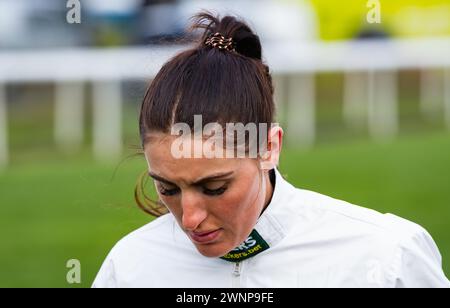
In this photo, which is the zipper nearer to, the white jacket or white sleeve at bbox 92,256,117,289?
the white jacket

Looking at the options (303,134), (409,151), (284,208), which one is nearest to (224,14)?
(284,208)

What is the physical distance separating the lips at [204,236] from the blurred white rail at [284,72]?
7.08 m

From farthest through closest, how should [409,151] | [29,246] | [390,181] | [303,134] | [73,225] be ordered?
[303,134] → [409,151] → [390,181] → [73,225] → [29,246]

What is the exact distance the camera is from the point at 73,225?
27.1 feet

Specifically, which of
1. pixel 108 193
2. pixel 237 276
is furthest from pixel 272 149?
pixel 108 193

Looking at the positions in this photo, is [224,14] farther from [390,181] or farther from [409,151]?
[409,151]

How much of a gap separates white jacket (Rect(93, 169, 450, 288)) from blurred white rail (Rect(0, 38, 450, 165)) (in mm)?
6816

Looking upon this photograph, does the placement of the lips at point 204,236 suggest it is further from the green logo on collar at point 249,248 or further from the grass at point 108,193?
the grass at point 108,193

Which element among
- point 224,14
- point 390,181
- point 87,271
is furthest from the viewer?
point 390,181

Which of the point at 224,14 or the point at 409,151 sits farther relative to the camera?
the point at 409,151

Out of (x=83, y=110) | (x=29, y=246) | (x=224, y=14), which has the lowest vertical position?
(x=29, y=246)

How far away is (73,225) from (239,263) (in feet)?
18.9

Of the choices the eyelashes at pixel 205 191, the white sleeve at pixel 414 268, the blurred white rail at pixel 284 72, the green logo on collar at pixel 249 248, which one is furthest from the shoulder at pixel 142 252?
the blurred white rail at pixel 284 72

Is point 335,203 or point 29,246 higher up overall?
point 335,203
